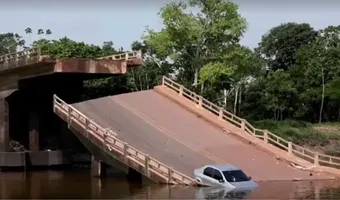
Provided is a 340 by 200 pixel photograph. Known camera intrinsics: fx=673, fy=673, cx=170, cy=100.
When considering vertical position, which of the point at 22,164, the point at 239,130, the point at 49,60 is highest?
the point at 49,60

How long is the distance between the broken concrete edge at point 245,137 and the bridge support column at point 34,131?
33.1 ft

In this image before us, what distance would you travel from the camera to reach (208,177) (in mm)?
35750

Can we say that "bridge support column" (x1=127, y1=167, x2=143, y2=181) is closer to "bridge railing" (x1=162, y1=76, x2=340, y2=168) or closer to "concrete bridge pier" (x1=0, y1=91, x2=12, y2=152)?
"bridge railing" (x1=162, y1=76, x2=340, y2=168)

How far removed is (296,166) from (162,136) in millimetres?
9248

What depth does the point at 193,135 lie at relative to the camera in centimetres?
4528

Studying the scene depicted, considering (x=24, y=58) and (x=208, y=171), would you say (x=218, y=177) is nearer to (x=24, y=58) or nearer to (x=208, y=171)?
(x=208, y=171)

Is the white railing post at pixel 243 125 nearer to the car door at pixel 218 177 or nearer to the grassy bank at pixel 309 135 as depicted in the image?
the car door at pixel 218 177

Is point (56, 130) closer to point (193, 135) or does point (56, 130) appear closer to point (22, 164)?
point (22, 164)

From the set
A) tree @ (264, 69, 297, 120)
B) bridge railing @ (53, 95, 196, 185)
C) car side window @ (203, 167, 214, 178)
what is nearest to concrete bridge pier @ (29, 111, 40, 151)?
bridge railing @ (53, 95, 196, 185)

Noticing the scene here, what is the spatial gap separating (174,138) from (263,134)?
7.27 meters

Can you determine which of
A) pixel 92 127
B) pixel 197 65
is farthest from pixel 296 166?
pixel 197 65

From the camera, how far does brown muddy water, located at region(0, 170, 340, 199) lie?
105 feet

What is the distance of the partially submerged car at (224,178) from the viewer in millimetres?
34781

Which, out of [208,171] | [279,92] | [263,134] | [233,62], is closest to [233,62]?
[233,62]
